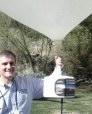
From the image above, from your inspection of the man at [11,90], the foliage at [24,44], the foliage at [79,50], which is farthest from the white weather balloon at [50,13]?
the foliage at [79,50]

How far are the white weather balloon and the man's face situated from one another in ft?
1.47

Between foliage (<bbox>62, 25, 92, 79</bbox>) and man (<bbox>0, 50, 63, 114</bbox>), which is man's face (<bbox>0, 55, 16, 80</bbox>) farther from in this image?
foliage (<bbox>62, 25, 92, 79</bbox>)

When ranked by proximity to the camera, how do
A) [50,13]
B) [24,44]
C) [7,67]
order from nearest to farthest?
[7,67]
[50,13]
[24,44]

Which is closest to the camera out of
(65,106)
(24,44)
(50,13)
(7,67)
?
(7,67)

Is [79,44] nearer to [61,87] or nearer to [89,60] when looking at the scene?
[89,60]

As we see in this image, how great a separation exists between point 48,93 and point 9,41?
11833mm

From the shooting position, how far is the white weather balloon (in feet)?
10.5

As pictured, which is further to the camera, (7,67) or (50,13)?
(50,13)

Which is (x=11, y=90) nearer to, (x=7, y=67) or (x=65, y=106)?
(x=7, y=67)

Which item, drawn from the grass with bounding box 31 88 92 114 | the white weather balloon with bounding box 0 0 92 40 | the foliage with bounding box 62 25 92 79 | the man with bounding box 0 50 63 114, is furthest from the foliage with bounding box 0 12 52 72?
the man with bounding box 0 50 63 114

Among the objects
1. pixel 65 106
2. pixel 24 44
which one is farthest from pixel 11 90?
pixel 24 44

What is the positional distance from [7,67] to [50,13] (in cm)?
62

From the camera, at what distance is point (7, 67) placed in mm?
3094

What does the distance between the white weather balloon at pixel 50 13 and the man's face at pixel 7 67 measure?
1.47ft
